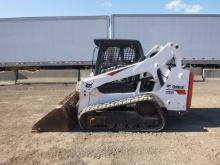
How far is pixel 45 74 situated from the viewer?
856 inches

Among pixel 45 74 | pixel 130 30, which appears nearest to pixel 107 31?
pixel 130 30

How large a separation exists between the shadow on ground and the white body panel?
475mm

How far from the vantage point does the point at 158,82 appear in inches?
359

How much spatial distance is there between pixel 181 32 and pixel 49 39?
896cm

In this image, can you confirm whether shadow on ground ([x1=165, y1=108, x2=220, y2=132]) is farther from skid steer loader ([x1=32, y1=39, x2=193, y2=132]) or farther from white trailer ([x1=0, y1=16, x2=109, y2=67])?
white trailer ([x1=0, y1=16, x2=109, y2=67])

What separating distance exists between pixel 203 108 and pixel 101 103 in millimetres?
4105

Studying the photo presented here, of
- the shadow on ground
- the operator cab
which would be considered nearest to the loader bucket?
the operator cab

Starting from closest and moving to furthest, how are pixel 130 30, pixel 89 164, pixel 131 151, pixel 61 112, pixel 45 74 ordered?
pixel 89 164, pixel 131 151, pixel 61 112, pixel 45 74, pixel 130 30

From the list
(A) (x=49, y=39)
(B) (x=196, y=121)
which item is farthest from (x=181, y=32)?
(B) (x=196, y=121)

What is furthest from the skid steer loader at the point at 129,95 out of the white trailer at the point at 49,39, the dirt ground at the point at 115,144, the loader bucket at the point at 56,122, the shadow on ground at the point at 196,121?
the white trailer at the point at 49,39

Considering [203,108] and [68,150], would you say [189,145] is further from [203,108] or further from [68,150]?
[203,108]

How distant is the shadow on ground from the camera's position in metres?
9.13

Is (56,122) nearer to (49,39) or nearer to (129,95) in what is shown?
(129,95)

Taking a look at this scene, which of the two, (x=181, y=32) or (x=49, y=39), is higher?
(x=181, y=32)
